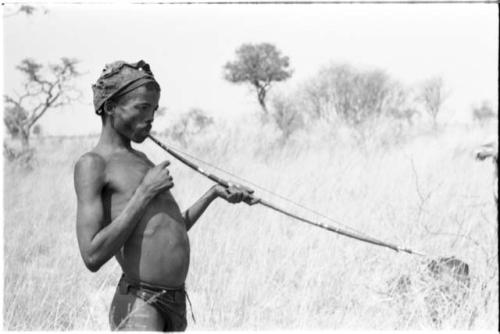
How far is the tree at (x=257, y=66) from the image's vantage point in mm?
17828

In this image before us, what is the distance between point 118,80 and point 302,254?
2611 millimetres

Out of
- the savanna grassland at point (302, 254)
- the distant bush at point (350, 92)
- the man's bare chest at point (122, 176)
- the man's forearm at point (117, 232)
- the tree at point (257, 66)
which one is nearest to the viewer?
the man's forearm at point (117, 232)

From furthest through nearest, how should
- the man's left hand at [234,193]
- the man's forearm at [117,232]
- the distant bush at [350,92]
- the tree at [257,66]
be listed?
the tree at [257,66], the distant bush at [350,92], the man's left hand at [234,193], the man's forearm at [117,232]

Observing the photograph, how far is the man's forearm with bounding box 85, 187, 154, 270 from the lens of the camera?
2119 millimetres

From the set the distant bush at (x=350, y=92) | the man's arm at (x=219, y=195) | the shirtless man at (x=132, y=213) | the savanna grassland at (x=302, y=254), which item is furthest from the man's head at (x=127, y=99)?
the distant bush at (x=350, y=92)

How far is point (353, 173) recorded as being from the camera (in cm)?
697

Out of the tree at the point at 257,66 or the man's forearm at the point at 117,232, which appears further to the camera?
the tree at the point at 257,66

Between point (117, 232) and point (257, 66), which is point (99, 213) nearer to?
point (117, 232)

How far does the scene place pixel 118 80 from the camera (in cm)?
227

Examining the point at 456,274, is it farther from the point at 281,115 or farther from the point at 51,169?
the point at 281,115

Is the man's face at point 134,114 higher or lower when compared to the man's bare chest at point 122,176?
higher

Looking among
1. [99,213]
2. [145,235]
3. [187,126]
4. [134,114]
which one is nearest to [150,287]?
[145,235]

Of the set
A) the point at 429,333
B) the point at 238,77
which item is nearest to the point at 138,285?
the point at 429,333

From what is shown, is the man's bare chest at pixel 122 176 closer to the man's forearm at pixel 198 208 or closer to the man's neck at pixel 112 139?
the man's neck at pixel 112 139
